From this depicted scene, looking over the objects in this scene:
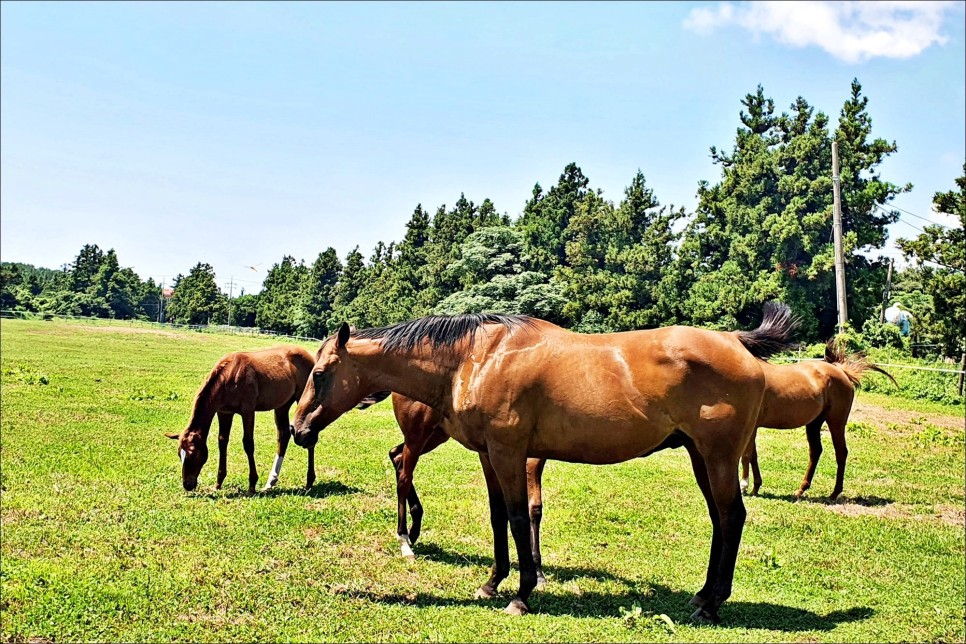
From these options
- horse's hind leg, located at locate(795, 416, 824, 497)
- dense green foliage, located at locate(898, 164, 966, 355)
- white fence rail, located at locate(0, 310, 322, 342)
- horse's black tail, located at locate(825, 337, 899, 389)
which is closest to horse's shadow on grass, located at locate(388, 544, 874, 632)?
horse's hind leg, located at locate(795, 416, 824, 497)

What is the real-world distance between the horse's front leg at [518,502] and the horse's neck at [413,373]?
2.34 ft

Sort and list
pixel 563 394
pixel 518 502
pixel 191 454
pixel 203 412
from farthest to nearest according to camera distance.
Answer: pixel 203 412 → pixel 191 454 → pixel 518 502 → pixel 563 394

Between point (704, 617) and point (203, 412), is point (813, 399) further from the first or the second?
point (203, 412)

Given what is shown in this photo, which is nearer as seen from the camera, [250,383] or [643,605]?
[643,605]

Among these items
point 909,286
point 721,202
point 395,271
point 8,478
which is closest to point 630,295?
point 721,202

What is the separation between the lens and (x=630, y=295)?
84.5 ft

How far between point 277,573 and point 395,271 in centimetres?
4303

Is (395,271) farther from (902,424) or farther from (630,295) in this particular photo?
(902,424)

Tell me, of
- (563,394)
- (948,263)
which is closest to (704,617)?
(563,394)

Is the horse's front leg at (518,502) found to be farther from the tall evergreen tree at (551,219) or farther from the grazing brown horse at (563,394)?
the tall evergreen tree at (551,219)

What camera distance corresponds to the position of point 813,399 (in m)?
9.51

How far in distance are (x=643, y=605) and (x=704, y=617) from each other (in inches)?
23.0

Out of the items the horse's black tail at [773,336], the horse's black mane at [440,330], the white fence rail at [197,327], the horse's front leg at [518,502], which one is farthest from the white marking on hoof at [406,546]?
the white fence rail at [197,327]

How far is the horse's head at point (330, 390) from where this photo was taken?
587 cm
